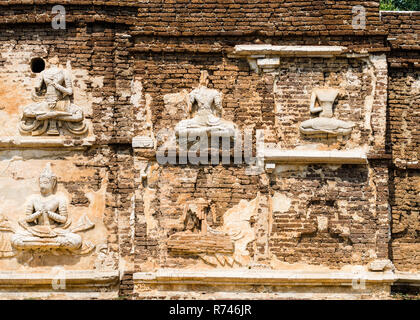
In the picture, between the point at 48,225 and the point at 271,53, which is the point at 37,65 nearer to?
the point at 48,225

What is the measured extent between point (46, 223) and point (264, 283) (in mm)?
3068

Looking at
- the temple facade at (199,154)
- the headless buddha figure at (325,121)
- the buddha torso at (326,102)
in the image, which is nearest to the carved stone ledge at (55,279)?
the temple facade at (199,154)

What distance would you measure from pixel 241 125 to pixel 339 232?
198cm

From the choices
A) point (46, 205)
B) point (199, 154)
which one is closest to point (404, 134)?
point (199, 154)

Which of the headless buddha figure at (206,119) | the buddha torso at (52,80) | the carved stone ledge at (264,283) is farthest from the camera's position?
the buddha torso at (52,80)

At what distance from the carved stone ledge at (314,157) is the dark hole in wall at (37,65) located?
3.39 meters

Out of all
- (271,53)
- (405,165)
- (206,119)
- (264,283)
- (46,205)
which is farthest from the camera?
(405,165)

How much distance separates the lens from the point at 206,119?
38.1 feet

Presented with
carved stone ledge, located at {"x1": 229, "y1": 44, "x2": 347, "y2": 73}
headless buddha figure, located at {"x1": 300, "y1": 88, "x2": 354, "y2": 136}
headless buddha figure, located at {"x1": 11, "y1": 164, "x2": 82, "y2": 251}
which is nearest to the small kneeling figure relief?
headless buddha figure, located at {"x1": 11, "y1": 164, "x2": 82, "y2": 251}

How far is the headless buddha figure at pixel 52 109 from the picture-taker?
11.7 m

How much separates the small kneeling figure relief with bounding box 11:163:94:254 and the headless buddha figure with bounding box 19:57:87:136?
2.01ft

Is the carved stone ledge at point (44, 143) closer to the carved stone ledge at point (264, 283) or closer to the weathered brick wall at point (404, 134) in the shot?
the carved stone ledge at point (264, 283)

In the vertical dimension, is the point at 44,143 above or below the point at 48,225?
above

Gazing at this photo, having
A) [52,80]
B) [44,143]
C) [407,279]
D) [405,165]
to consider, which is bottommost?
[407,279]
